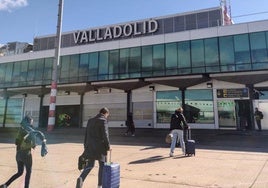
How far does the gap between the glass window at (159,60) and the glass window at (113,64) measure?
12.9 ft

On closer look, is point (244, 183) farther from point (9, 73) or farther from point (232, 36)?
point (9, 73)

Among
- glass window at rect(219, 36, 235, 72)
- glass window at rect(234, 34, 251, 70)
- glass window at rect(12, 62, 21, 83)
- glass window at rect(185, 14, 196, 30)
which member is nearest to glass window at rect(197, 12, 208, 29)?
glass window at rect(185, 14, 196, 30)

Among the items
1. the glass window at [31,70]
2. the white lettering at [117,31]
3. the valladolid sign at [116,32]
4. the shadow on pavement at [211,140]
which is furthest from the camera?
the white lettering at [117,31]

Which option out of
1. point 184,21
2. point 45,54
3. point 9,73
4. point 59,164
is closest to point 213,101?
point 184,21

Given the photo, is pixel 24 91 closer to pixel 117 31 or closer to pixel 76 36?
pixel 76 36

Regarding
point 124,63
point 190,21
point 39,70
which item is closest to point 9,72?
point 39,70

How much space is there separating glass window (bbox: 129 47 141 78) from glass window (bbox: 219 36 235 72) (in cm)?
760

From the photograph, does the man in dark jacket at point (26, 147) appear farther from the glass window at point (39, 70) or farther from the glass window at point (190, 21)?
the glass window at point (190, 21)

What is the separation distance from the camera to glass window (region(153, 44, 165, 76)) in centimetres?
2445

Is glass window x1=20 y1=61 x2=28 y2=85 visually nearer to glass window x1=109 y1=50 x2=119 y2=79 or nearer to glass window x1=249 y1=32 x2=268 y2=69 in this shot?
glass window x1=109 y1=50 x2=119 y2=79

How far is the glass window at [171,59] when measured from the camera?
23906 millimetres

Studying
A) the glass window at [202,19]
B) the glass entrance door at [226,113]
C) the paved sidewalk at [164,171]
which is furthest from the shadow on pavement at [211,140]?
the glass window at [202,19]

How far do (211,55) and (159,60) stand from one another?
4712 mm

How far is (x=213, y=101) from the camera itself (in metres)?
22.4
